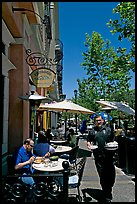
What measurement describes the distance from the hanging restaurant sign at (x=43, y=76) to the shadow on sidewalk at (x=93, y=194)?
10.4 feet

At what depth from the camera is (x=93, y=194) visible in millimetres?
5836

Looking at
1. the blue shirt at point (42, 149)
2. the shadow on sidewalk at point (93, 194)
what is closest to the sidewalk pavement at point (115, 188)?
the shadow on sidewalk at point (93, 194)

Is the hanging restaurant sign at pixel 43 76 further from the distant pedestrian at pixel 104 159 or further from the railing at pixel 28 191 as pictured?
the railing at pixel 28 191

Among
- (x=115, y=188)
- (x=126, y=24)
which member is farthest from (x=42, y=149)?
(x=126, y=24)

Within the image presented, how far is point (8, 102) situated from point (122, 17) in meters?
6.88

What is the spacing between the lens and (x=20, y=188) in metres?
3.37

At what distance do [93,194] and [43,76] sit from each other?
358 cm

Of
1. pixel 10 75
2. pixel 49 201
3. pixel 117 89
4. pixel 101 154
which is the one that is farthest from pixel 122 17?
pixel 117 89

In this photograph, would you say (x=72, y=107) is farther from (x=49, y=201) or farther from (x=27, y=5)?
(x=49, y=201)

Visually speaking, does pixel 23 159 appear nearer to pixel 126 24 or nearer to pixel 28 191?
pixel 28 191

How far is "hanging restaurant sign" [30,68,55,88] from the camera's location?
745cm

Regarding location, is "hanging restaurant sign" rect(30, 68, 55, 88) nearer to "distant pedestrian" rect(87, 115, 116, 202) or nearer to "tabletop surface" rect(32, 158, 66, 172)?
"distant pedestrian" rect(87, 115, 116, 202)

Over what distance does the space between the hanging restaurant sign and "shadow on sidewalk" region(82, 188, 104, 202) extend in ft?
10.4

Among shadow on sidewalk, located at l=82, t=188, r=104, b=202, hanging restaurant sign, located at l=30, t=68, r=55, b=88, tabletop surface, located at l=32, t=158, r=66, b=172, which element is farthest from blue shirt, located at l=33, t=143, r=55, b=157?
hanging restaurant sign, located at l=30, t=68, r=55, b=88
